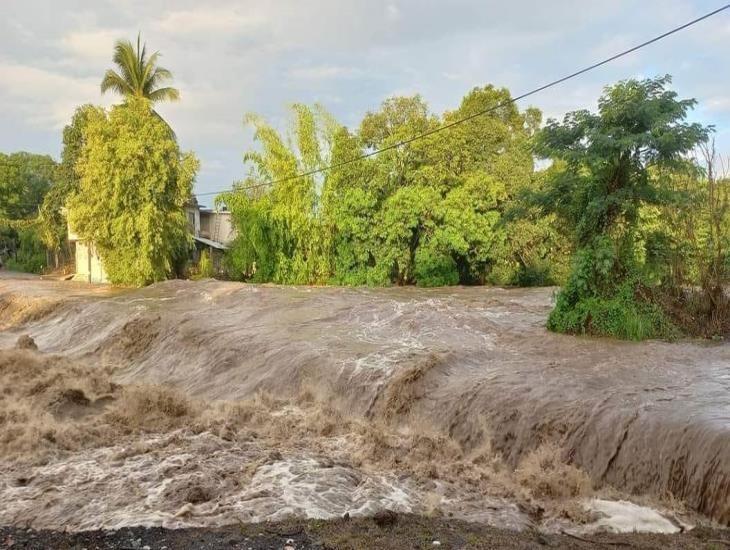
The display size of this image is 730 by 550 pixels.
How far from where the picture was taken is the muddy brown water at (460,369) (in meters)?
6.46

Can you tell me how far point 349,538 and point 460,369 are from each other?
537cm

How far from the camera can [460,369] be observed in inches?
388

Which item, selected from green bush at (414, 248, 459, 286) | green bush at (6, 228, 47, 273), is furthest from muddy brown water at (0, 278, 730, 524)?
green bush at (6, 228, 47, 273)

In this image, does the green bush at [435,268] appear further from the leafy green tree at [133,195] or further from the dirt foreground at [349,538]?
the dirt foreground at [349,538]

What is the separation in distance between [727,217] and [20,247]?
2014 inches

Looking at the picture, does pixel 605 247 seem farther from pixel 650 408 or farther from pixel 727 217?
pixel 650 408

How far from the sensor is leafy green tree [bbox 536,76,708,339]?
11.6 meters

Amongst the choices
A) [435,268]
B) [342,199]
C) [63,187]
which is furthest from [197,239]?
[435,268]

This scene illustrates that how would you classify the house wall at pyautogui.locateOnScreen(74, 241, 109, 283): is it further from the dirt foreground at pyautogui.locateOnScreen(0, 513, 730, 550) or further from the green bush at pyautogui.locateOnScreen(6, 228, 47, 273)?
the dirt foreground at pyautogui.locateOnScreen(0, 513, 730, 550)

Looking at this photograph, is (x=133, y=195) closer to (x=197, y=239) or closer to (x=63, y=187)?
(x=197, y=239)

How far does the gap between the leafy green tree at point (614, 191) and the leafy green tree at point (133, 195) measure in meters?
20.0

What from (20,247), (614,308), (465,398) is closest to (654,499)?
(465,398)

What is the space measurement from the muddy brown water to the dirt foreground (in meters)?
1.12

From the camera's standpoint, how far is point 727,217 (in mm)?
12188
